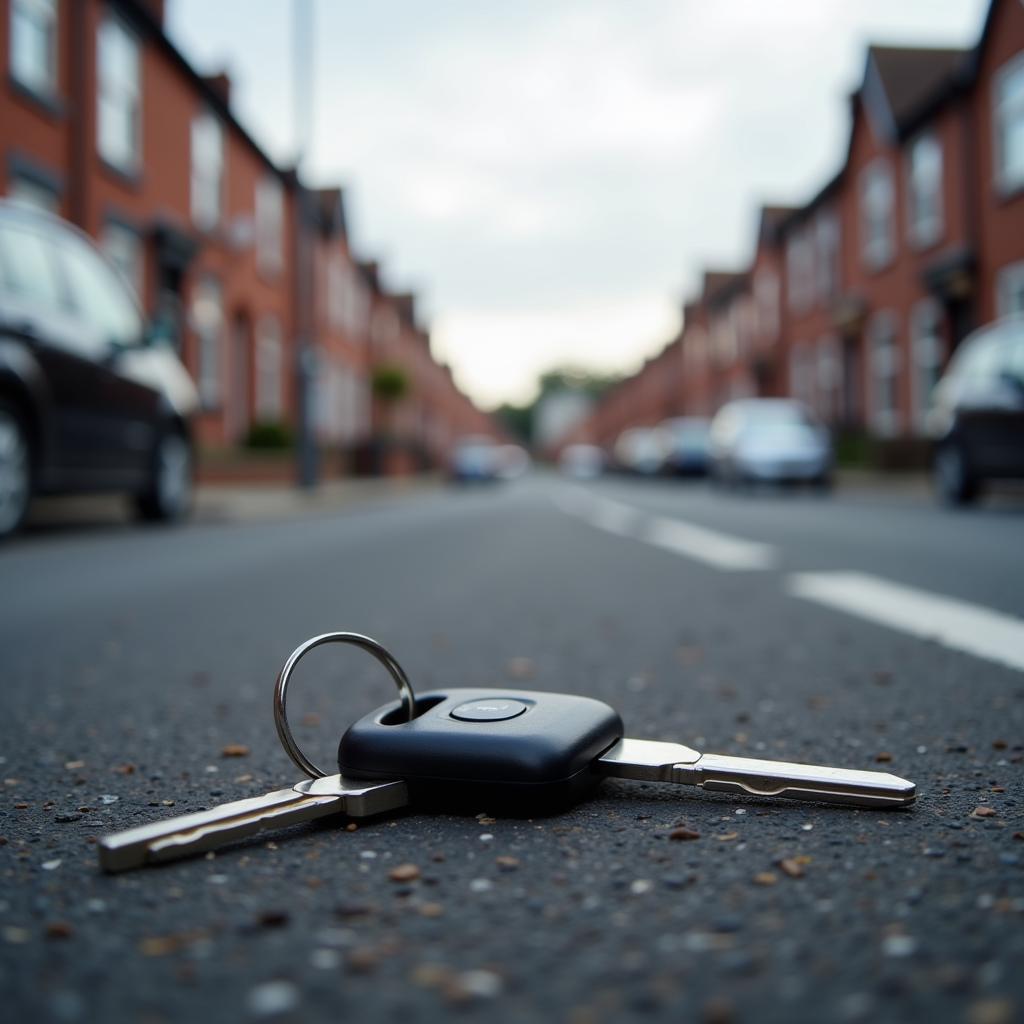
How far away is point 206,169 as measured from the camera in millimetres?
20750

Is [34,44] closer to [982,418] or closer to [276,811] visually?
[982,418]

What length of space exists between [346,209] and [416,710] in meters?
34.7

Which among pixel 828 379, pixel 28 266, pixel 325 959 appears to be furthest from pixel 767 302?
pixel 325 959

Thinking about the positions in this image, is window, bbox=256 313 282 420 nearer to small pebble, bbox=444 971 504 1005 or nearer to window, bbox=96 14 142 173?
window, bbox=96 14 142 173

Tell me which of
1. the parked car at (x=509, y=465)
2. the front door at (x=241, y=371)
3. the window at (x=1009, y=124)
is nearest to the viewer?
the window at (x=1009, y=124)

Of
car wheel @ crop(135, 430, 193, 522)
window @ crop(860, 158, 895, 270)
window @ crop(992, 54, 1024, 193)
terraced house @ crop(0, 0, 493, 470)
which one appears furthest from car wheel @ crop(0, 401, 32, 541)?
window @ crop(860, 158, 895, 270)

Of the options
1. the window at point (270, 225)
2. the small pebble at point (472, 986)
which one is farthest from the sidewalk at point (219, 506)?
the small pebble at point (472, 986)

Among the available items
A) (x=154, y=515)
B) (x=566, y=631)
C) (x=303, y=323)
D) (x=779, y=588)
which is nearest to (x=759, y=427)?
(x=303, y=323)

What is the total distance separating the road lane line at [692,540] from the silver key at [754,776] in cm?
455

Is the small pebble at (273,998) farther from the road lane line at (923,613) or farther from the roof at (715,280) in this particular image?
the roof at (715,280)

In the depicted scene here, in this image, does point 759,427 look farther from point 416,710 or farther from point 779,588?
point 416,710

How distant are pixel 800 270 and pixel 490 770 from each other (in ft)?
109

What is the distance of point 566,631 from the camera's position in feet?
13.1

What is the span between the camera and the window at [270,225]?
2427 cm
